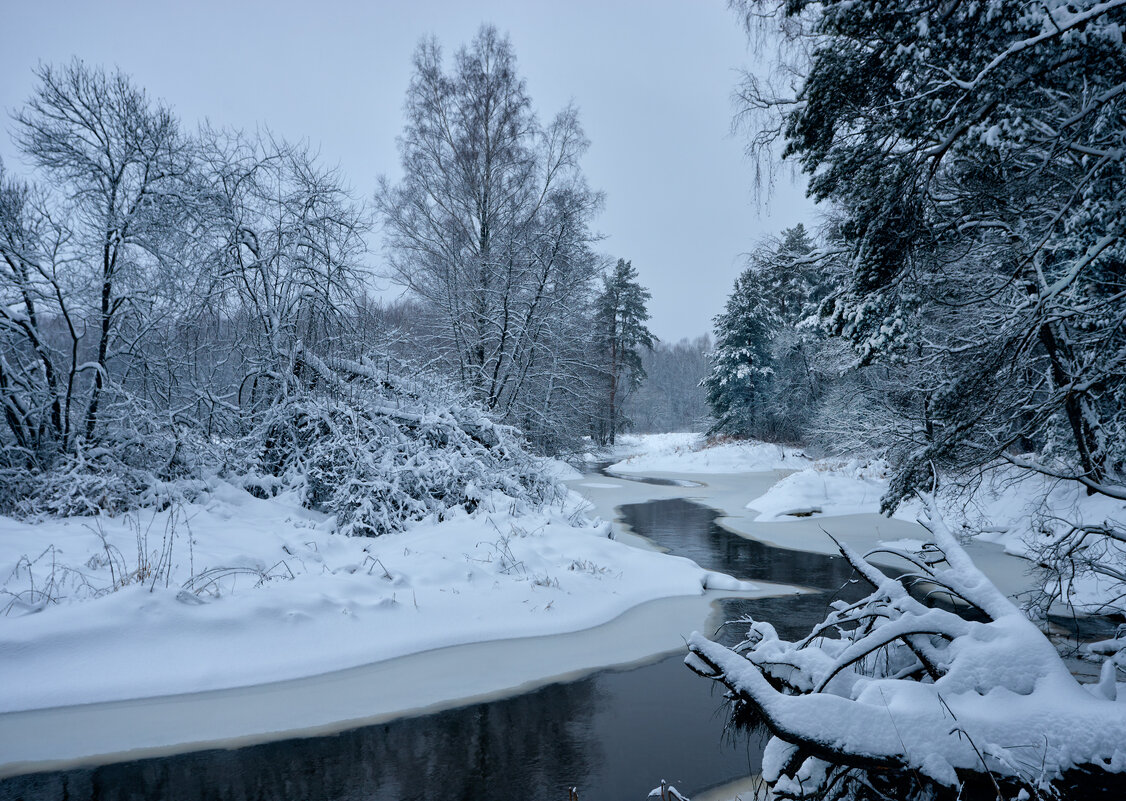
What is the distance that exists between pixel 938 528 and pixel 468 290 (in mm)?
12942

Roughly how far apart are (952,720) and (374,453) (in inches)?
317

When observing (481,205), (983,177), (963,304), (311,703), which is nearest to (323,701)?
(311,703)

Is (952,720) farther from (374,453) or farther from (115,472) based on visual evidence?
(115,472)

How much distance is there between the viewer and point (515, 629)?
6.29 meters

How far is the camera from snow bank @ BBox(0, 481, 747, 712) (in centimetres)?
467

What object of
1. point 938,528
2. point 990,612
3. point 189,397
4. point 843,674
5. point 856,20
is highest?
point 856,20

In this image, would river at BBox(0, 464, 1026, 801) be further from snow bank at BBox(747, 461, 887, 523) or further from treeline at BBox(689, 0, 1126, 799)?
snow bank at BBox(747, 461, 887, 523)

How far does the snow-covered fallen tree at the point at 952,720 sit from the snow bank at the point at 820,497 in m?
12.4

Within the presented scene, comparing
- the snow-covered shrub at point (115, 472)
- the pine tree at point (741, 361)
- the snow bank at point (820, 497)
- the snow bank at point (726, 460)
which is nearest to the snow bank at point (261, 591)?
the snow-covered shrub at point (115, 472)

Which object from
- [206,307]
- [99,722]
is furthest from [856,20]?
[206,307]

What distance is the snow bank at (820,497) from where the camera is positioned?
15.0m

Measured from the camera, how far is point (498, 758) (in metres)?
3.92

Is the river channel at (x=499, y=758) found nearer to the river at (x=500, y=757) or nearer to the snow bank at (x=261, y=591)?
the river at (x=500, y=757)

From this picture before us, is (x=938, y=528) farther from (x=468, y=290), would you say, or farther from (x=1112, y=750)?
(x=468, y=290)
